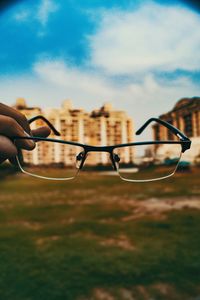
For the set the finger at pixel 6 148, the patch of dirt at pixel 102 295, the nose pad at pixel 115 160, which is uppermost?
the finger at pixel 6 148

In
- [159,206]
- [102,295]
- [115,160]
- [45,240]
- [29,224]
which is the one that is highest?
[115,160]

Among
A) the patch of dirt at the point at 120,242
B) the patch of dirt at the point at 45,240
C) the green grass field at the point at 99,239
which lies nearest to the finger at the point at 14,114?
the green grass field at the point at 99,239

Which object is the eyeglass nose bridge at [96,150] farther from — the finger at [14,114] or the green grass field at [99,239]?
the green grass field at [99,239]

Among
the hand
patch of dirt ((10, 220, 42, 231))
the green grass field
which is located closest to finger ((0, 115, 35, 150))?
the hand

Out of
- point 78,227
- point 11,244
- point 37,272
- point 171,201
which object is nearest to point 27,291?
point 37,272

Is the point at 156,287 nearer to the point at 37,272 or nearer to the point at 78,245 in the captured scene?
the point at 37,272

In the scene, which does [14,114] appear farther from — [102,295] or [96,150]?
[102,295]

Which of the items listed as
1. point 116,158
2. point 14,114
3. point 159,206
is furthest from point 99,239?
point 14,114
